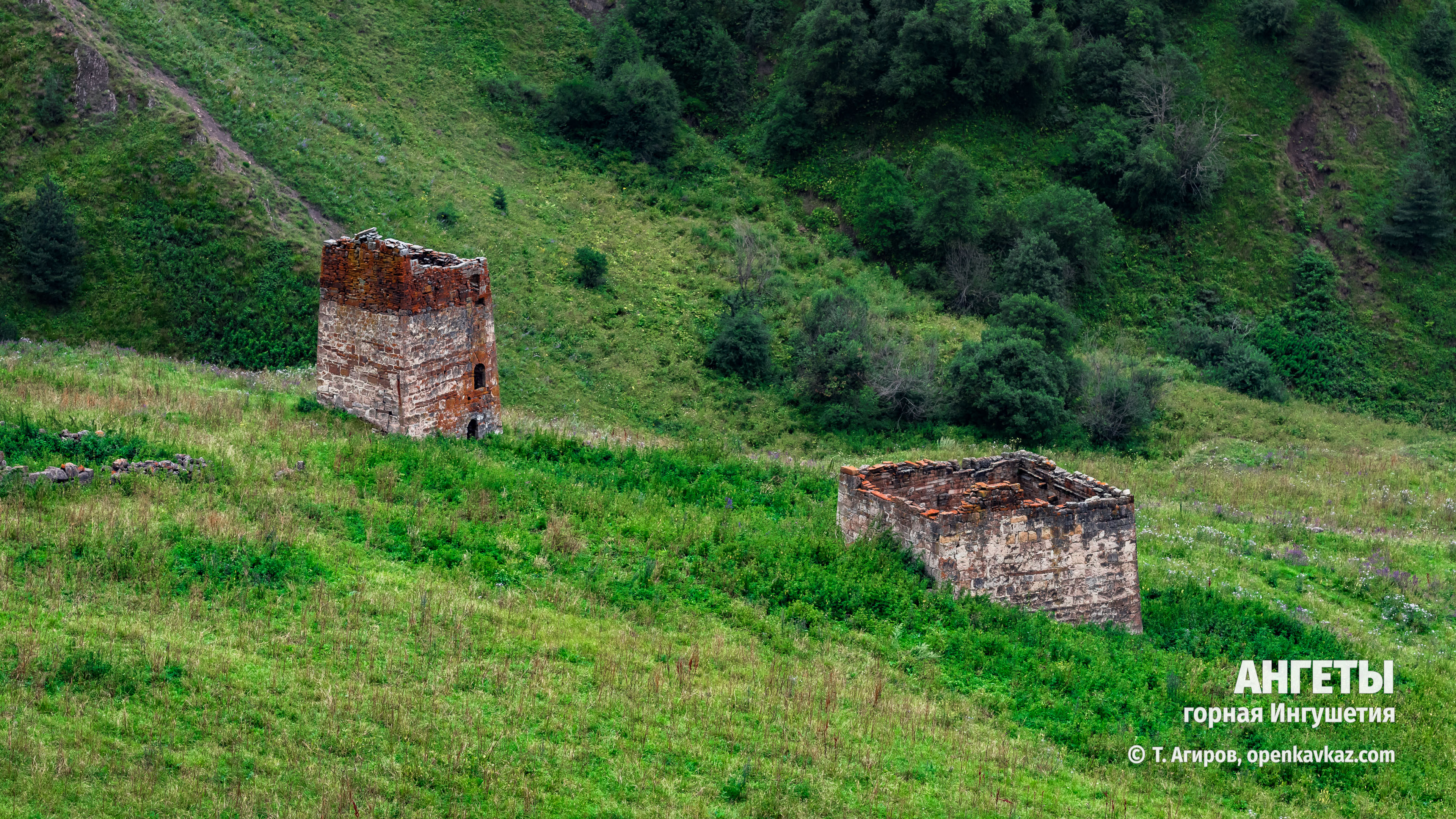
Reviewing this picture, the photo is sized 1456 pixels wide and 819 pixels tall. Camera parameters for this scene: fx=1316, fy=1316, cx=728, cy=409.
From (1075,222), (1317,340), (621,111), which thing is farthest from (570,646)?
(1317,340)

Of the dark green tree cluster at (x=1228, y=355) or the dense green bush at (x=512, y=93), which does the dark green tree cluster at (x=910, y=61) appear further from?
the dark green tree cluster at (x=1228, y=355)

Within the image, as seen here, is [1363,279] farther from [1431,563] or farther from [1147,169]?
[1431,563]

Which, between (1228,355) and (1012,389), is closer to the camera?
(1012,389)

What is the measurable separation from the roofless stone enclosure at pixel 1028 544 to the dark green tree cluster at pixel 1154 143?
24.6 m

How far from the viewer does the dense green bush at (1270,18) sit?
4209 centimetres

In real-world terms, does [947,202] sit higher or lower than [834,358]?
higher

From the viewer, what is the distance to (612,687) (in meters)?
12.5

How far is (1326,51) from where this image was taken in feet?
137

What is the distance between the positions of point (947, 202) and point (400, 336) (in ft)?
73.1

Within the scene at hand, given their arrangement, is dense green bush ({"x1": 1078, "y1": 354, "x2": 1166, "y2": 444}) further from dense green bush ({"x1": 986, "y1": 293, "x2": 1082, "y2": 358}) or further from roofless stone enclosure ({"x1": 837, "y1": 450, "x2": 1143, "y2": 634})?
roofless stone enclosure ({"x1": 837, "y1": 450, "x2": 1143, "y2": 634})

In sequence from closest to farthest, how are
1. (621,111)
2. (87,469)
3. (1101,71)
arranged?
(87,469)
(621,111)
(1101,71)

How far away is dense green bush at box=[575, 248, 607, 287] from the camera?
33.6 metres

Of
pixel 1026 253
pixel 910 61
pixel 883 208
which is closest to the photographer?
pixel 1026 253

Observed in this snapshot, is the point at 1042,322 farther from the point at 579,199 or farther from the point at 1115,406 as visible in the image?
the point at 579,199
